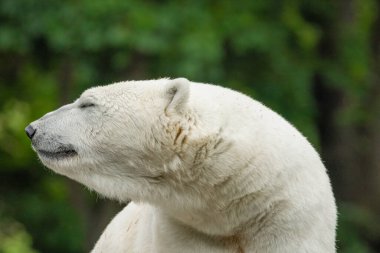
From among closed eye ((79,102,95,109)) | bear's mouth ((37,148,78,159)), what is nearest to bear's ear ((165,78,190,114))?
closed eye ((79,102,95,109))

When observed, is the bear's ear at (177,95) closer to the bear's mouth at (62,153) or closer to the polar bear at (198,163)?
the polar bear at (198,163)

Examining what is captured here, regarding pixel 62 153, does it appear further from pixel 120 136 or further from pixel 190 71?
pixel 190 71

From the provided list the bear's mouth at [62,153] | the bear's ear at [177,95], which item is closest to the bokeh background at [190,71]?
the bear's mouth at [62,153]

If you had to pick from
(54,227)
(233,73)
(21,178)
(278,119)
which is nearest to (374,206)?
(233,73)

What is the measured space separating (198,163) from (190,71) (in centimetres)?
576

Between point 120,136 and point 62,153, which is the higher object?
point 120,136

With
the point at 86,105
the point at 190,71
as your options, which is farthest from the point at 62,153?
the point at 190,71

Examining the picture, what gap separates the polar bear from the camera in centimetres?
478

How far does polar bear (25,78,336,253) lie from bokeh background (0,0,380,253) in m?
5.32

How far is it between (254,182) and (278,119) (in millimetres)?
392

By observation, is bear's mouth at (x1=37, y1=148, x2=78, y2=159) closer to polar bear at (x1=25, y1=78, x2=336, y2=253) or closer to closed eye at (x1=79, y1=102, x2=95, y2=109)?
polar bear at (x1=25, y1=78, x2=336, y2=253)

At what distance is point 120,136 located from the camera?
4.90m

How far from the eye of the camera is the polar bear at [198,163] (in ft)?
15.7

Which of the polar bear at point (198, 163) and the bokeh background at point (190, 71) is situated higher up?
the polar bear at point (198, 163)
